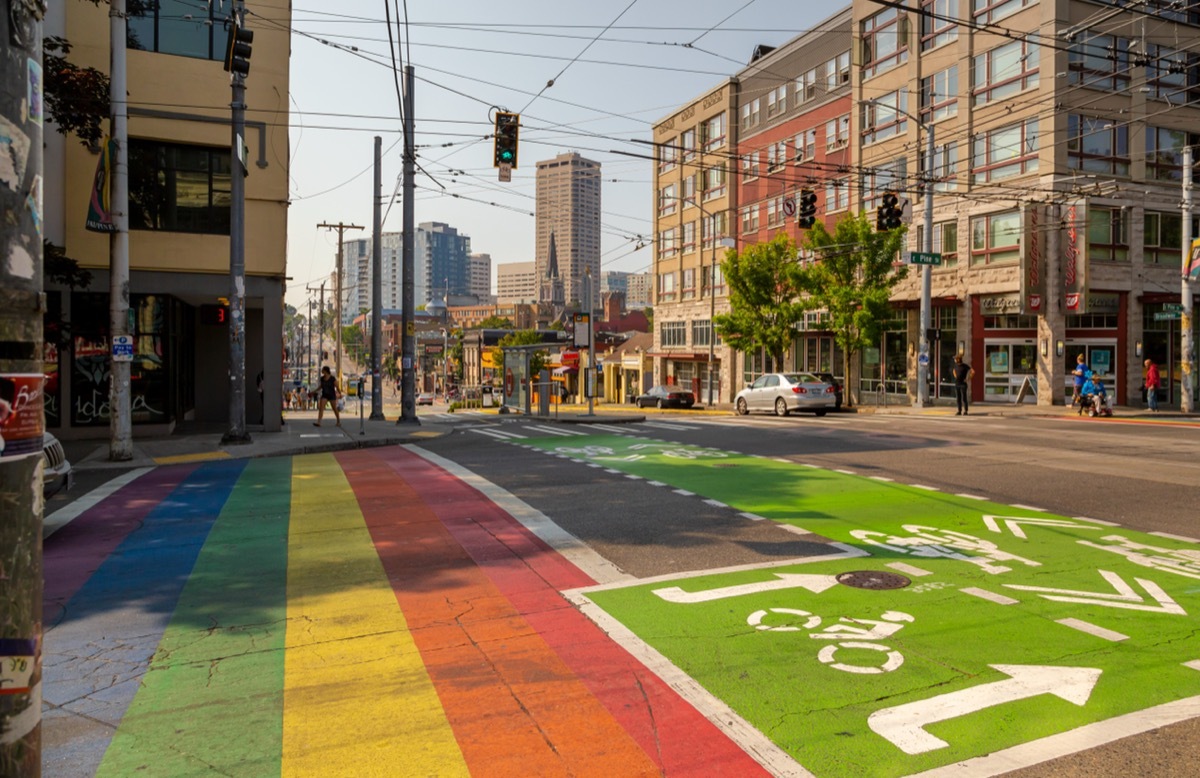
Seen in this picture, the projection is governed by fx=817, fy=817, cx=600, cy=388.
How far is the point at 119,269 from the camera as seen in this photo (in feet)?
52.1

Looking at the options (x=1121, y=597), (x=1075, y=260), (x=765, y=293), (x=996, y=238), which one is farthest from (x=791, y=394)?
(x=1121, y=597)

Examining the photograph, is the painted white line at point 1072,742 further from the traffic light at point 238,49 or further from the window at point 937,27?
the window at point 937,27

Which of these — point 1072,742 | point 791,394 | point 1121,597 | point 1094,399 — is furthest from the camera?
point 791,394

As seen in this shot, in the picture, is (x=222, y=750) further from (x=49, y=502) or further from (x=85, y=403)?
(x=85, y=403)

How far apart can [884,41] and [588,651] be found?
1642 inches

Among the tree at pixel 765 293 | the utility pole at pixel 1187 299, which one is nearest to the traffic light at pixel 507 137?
the tree at pixel 765 293

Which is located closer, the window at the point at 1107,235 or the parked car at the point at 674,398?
the window at the point at 1107,235

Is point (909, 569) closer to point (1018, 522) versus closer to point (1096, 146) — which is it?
point (1018, 522)

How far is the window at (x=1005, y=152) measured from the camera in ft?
104

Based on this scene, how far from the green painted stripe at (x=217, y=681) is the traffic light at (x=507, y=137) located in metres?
12.8

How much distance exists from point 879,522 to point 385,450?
12.3 meters

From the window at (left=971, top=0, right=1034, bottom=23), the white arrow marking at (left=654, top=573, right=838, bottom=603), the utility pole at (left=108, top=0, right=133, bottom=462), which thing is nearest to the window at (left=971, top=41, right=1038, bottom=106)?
the window at (left=971, top=0, right=1034, bottom=23)

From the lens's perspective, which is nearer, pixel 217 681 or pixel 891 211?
pixel 217 681

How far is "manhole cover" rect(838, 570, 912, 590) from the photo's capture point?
6455 millimetres
